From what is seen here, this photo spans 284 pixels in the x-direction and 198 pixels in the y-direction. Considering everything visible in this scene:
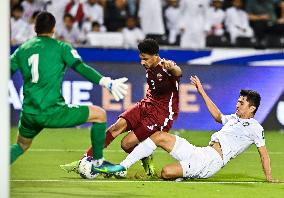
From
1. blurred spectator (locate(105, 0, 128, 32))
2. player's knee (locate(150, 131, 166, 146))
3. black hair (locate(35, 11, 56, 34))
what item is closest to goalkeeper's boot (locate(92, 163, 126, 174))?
player's knee (locate(150, 131, 166, 146))

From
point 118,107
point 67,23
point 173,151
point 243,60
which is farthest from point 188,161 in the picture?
point 67,23

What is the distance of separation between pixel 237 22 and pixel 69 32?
12.6 feet

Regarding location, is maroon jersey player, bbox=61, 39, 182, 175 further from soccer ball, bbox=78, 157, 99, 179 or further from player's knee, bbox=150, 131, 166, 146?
soccer ball, bbox=78, 157, 99, 179

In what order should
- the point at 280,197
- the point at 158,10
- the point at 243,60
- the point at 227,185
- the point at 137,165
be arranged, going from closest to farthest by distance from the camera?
the point at 280,197 → the point at 227,185 → the point at 137,165 → the point at 243,60 → the point at 158,10

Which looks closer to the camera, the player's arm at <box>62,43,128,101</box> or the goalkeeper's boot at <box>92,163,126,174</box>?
the player's arm at <box>62,43,128,101</box>

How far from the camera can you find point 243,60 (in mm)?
20406

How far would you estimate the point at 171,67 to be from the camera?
37.8 feet

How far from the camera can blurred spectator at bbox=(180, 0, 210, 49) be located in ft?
72.6

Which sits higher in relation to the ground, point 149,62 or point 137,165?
point 149,62

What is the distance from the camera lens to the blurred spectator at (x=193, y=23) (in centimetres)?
2214

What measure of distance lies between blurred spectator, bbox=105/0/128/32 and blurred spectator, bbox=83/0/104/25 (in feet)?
1.27

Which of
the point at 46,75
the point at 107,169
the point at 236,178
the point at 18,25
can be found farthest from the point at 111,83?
the point at 18,25

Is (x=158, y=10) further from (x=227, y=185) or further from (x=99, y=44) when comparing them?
(x=227, y=185)

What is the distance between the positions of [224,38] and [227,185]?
11.5 m
